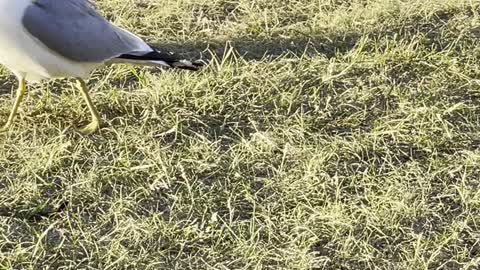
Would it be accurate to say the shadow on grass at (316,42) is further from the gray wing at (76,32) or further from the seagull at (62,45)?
the gray wing at (76,32)

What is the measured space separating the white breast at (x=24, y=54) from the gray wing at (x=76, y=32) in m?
0.03

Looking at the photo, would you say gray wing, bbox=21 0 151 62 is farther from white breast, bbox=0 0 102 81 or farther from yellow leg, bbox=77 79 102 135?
yellow leg, bbox=77 79 102 135

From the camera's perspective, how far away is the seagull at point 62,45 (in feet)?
11.5

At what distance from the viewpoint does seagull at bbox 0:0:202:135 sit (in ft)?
11.5

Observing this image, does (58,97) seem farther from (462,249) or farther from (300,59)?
(462,249)

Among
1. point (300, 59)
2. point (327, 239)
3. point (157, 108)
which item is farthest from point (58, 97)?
point (327, 239)

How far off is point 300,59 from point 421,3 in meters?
0.85

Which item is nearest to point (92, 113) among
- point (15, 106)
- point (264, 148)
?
point (15, 106)

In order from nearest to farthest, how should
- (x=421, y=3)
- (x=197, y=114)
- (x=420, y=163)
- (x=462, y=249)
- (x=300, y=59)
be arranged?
(x=462, y=249), (x=420, y=163), (x=197, y=114), (x=300, y=59), (x=421, y=3)

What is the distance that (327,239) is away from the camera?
10.5 feet

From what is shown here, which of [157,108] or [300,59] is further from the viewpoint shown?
[300,59]

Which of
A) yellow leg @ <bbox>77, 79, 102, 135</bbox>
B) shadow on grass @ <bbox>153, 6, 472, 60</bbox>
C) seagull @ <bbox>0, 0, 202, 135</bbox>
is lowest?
shadow on grass @ <bbox>153, 6, 472, 60</bbox>

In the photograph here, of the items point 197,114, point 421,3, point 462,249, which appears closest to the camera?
point 462,249

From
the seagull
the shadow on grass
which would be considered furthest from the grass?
the seagull
